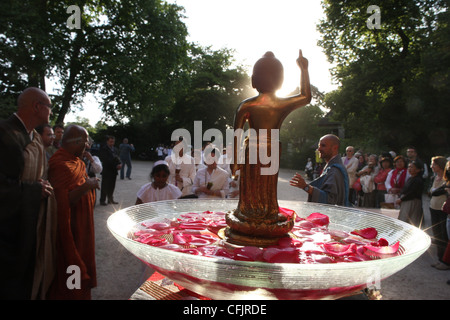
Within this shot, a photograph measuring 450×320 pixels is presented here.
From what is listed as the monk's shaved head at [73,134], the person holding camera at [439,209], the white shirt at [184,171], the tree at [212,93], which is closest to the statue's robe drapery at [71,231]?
the monk's shaved head at [73,134]

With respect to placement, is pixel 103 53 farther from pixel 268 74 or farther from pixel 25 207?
pixel 268 74

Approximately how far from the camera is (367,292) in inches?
60.0

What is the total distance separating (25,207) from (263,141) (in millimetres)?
2356

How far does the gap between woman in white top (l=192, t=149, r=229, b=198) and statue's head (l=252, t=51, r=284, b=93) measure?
4.12 metres

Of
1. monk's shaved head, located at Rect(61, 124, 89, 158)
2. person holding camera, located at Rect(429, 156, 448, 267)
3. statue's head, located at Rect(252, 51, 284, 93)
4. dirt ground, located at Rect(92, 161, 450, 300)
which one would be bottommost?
dirt ground, located at Rect(92, 161, 450, 300)

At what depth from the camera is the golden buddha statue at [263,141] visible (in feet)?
3.95

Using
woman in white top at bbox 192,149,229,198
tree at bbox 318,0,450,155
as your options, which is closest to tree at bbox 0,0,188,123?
tree at bbox 318,0,450,155

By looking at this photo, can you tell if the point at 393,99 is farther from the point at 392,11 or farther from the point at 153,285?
the point at 153,285

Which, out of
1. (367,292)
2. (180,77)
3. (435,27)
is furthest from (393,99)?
(367,292)

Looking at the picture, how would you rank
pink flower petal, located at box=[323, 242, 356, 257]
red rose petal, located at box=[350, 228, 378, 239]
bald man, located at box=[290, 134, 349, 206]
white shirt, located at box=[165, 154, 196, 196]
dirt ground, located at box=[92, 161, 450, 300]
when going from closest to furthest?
pink flower petal, located at box=[323, 242, 356, 257], red rose petal, located at box=[350, 228, 378, 239], bald man, located at box=[290, 134, 349, 206], dirt ground, located at box=[92, 161, 450, 300], white shirt, located at box=[165, 154, 196, 196]

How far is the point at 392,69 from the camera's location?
16.9 meters

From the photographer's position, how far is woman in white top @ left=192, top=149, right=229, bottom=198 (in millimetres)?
5336

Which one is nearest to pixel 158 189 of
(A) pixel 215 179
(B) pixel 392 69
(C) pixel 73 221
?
(A) pixel 215 179

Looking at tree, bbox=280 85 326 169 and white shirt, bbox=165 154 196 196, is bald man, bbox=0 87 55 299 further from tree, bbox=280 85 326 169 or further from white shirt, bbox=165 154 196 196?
tree, bbox=280 85 326 169
